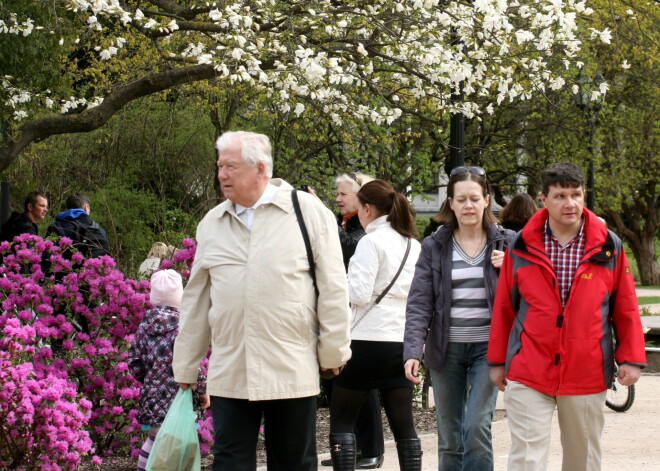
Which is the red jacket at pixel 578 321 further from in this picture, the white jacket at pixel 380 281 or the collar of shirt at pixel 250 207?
the white jacket at pixel 380 281

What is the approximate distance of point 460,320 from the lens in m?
5.54

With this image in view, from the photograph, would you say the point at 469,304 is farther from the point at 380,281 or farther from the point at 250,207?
the point at 250,207

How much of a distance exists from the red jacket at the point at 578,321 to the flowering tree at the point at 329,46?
17.4ft

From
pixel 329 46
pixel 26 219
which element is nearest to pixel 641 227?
pixel 329 46

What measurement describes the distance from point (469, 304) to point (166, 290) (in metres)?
1.74

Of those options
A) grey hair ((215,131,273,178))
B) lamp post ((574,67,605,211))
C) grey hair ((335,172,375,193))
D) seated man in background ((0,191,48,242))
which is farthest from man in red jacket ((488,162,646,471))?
lamp post ((574,67,605,211))

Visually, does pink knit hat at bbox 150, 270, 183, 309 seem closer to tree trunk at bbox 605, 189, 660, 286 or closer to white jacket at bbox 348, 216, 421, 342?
white jacket at bbox 348, 216, 421, 342

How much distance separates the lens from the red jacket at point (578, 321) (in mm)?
4812

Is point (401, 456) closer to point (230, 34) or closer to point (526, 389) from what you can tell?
point (526, 389)

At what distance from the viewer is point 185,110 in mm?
19641

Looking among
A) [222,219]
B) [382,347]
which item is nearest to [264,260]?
[222,219]

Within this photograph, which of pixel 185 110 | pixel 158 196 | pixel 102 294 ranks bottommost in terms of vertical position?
pixel 102 294

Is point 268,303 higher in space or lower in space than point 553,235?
lower

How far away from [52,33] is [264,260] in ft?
23.6
